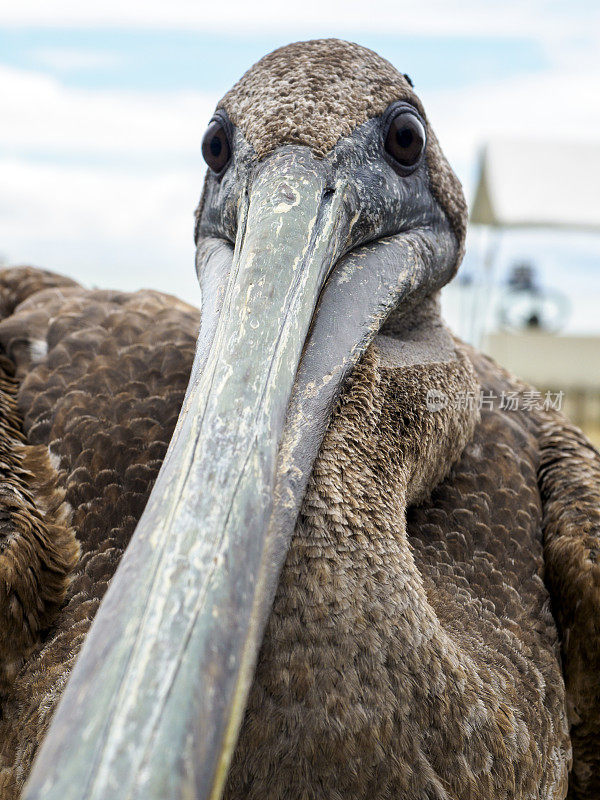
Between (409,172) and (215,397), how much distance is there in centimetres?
105

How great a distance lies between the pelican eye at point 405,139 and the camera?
2.25 m

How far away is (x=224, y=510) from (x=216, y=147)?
120 cm

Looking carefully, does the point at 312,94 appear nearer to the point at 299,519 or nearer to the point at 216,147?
the point at 216,147

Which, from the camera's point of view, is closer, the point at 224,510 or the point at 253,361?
the point at 224,510

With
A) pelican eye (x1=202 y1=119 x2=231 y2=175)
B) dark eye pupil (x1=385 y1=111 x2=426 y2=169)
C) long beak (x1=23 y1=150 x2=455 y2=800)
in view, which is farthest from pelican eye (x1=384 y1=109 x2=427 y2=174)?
pelican eye (x1=202 y1=119 x2=231 y2=175)

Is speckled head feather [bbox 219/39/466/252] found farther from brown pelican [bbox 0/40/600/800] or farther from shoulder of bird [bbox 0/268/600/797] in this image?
shoulder of bird [bbox 0/268/600/797]

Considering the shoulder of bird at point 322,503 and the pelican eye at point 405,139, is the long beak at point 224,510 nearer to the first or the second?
the shoulder of bird at point 322,503

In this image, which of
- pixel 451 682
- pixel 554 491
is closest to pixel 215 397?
pixel 451 682

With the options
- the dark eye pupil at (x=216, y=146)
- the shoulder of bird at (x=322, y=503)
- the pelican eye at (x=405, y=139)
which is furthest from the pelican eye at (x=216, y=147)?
the shoulder of bird at (x=322, y=503)

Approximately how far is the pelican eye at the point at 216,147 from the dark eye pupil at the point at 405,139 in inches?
17.1

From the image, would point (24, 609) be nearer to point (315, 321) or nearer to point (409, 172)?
point (315, 321)

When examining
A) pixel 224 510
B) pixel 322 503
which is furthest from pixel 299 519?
pixel 224 510

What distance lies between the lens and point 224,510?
1510mm

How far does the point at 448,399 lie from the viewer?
8.14 feet
